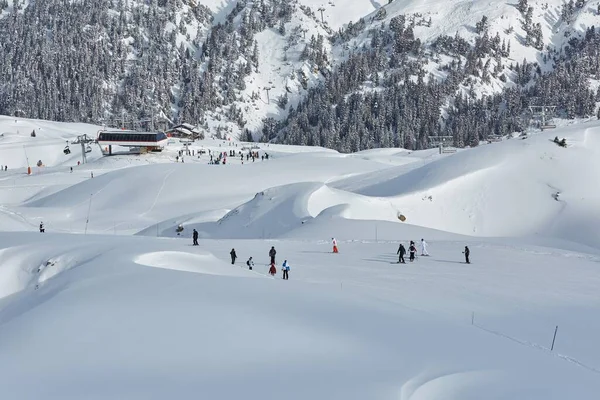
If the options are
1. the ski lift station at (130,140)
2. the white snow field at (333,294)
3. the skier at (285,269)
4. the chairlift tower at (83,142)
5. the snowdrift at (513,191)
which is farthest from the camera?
the ski lift station at (130,140)

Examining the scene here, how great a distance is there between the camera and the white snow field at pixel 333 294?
12.0m

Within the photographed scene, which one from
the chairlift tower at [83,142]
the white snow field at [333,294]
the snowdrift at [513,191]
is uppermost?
the chairlift tower at [83,142]

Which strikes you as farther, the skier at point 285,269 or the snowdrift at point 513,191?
the snowdrift at point 513,191

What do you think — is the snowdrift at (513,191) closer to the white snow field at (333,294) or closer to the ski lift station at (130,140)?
the white snow field at (333,294)

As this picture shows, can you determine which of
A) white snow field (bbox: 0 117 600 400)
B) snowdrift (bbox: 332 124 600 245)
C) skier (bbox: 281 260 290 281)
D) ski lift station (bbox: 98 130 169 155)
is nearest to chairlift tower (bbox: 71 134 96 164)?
ski lift station (bbox: 98 130 169 155)

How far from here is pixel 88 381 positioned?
11594 millimetres

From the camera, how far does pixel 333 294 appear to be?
59.5ft

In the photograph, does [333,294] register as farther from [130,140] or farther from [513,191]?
[130,140]

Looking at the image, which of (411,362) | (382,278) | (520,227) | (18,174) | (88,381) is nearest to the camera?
(88,381)

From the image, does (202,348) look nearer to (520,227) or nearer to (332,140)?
(520,227)

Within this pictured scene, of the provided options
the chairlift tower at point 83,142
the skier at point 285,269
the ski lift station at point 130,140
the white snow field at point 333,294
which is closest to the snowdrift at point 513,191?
the white snow field at point 333,294

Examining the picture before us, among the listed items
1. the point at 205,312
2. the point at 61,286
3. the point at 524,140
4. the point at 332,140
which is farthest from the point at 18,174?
the point at 332,140

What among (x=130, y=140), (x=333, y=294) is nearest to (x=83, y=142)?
(x=130, y=140)

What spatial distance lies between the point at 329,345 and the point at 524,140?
45.8 meters
